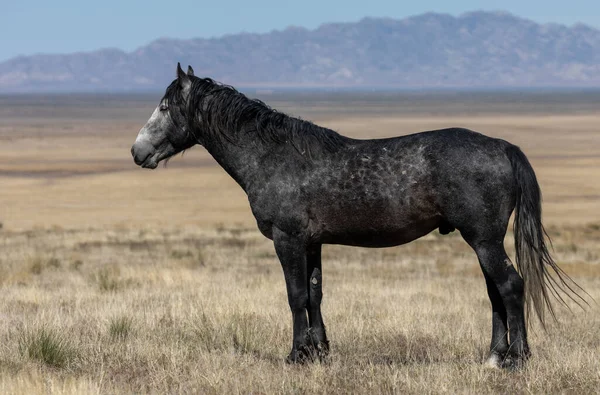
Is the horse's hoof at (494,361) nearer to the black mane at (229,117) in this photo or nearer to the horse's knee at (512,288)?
the horse's knee at (512,288)

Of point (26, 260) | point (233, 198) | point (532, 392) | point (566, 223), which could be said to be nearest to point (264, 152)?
point (532, 392)

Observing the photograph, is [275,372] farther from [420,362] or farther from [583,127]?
[583,127]

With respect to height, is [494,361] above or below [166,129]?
below

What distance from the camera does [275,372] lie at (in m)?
6.97

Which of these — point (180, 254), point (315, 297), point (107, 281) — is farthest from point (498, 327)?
point (180, 254)

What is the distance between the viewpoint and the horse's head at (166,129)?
772 cm

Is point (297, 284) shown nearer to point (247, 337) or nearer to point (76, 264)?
point (247, 337)

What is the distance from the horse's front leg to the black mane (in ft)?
2.61

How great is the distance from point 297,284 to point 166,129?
1685mm

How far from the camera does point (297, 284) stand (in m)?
7.36

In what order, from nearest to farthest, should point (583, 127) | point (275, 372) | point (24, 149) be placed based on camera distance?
1. point (275, 372)
2. point (24, 149)
3. point (583, 127)

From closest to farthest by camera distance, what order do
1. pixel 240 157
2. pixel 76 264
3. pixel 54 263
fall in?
1. pixel 240 157
2. pixel 54 263
3. pixel 76 264

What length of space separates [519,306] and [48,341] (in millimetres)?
3641

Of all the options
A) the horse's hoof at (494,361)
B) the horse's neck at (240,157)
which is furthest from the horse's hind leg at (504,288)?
the horse's neck at (240,157)
